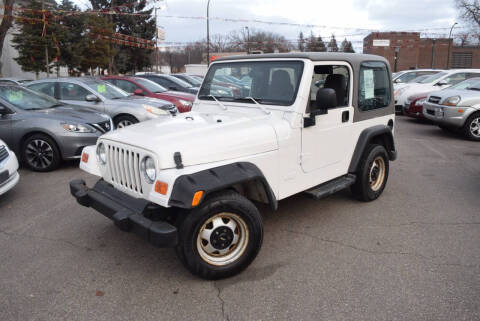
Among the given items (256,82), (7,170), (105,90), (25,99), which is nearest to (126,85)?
(105,90)

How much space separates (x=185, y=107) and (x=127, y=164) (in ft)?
24.8

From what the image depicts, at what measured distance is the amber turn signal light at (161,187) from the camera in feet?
9.34

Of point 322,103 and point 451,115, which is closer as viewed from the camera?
point 322,103

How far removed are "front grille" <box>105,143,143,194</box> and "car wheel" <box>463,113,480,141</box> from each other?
922 cm

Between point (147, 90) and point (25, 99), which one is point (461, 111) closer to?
point (147, 90)

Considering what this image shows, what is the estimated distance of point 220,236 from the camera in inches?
127

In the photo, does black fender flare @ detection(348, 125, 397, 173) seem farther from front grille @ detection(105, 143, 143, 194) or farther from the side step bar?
front grille @ detection(105, 143, 143, 194)

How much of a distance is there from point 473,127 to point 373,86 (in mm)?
6227

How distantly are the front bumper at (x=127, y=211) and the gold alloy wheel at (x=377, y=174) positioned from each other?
325cm

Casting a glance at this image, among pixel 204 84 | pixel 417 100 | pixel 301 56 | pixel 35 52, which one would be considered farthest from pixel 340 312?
pixel 35 52

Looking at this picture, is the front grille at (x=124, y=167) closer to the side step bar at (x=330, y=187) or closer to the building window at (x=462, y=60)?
the side step bar at (x=330, y=187)

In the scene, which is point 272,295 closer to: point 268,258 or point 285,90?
point 268,258

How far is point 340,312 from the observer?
282cm

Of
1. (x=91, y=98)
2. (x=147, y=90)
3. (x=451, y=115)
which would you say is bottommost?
(x=451, y=115)
